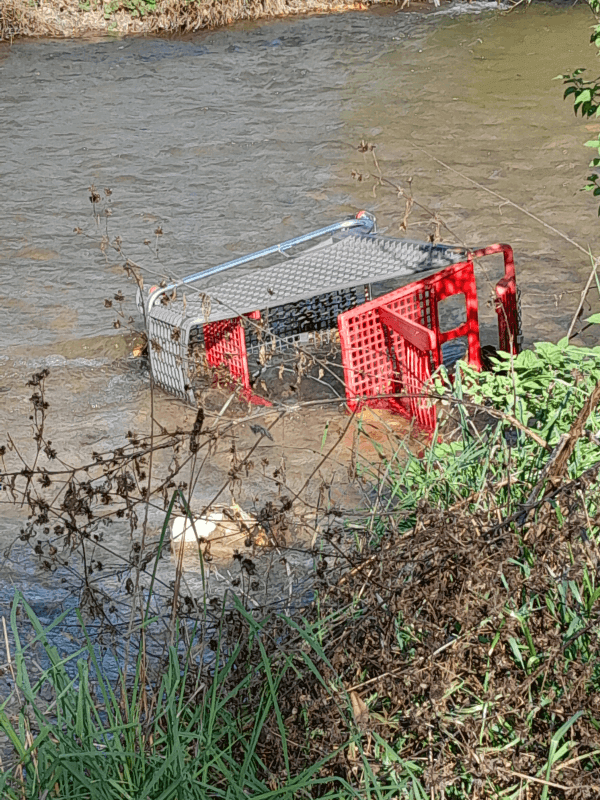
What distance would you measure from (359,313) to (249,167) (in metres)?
5.26

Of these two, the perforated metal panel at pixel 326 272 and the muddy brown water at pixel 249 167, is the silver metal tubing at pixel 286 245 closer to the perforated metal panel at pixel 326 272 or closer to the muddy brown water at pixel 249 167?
the perforated metal panel at pixel 326 272

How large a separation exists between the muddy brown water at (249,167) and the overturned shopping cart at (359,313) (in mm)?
318

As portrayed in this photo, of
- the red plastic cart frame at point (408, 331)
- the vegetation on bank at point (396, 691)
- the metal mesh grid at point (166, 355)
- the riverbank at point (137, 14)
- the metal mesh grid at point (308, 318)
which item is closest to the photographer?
the vegetation on bank at point (396, 691)

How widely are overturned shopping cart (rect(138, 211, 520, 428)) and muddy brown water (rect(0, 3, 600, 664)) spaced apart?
0.32 metres

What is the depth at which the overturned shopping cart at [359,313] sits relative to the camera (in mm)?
5738

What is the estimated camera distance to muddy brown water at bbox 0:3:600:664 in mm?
6625

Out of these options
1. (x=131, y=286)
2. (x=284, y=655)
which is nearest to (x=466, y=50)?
(x=131, y=286)

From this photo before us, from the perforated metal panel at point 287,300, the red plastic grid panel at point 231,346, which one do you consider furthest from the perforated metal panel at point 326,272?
the red plastic grid panel at point 231,346

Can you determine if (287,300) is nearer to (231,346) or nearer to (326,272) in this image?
(326,272)

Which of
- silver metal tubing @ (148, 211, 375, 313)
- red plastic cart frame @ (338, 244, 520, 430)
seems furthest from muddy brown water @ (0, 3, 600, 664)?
silver metal tubing @ (148, 211, 375, 313)

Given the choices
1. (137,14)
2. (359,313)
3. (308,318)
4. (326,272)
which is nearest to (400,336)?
(359,313)

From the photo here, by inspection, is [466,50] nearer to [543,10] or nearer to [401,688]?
[543,10]

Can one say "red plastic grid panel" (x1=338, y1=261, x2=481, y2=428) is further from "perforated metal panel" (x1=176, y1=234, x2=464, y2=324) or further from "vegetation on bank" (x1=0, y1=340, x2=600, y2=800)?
"vegetation on bank" (x1=0, y1=340, x2=600, y2=800)

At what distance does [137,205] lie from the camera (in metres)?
9.88
